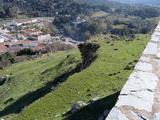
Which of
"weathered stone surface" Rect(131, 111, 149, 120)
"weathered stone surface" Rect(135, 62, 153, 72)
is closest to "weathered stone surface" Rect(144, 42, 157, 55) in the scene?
"weathered stone surface" Rect(135, 62, 153, 72)

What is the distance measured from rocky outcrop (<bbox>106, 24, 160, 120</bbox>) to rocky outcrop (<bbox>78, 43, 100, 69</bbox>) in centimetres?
1148

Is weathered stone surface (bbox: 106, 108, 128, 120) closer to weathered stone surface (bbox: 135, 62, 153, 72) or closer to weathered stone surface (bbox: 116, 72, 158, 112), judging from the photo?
weathered stone surface (bbox: 116, 72, 158, 112)

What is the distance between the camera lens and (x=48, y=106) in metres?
11.1

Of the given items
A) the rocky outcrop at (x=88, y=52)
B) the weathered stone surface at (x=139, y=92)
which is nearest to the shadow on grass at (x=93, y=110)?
the weathered stone surface at (x=139, y=92)

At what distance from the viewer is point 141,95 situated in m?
4.30

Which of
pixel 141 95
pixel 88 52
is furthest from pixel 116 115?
pixel 88 52

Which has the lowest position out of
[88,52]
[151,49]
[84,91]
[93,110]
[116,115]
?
[88,52]

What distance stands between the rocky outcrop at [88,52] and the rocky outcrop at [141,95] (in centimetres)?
1148

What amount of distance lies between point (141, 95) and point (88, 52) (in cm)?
1293

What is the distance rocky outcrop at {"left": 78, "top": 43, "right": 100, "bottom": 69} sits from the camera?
672 inches

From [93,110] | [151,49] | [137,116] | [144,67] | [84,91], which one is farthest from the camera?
[84,91]

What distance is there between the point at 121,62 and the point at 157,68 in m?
10.2

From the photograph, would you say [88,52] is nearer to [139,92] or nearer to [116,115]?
[139,92]

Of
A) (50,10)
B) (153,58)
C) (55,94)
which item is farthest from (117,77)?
(50,10)
